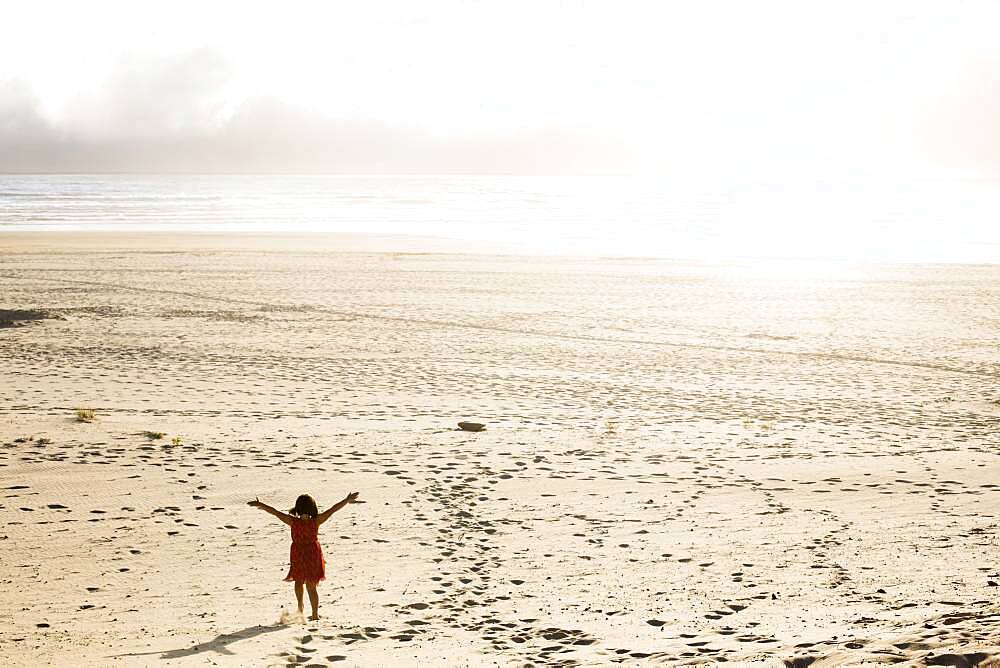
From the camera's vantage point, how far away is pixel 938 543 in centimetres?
910

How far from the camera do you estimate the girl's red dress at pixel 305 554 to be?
7352 mm

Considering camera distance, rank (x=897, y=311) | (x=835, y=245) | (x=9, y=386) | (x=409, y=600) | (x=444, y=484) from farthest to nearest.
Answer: (x=835, y=245) → (x=897, y=311) → (x=9, y=386) → (x=444, y=484) → (x=409, y=600)

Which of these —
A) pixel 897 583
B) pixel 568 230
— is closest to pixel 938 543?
pixel 897 583

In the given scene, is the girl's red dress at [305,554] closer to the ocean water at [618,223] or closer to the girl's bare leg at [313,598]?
the girl's bare leg at [313,598]

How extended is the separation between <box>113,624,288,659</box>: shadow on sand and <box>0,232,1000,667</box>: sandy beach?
34 millimetres

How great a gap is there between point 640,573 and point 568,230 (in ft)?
171

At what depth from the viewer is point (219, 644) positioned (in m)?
6.86

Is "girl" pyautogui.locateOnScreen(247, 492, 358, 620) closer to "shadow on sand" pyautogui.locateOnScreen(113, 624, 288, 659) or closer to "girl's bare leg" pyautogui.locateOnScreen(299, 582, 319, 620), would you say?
"girl's bare leg" pyautogui.locateOnScreen(299, 582, 319, 620)

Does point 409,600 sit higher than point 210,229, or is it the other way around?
point 210,229

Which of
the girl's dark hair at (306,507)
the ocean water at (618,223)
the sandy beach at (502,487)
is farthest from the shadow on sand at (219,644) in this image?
the ocean water at (618,223)

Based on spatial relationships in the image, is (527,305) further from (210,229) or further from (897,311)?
(210,229)

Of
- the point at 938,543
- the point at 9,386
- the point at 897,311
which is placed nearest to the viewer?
the point at 938,543

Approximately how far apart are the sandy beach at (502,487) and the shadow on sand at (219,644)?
1.3 inches

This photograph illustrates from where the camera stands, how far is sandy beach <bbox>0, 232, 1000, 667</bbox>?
7113mm
